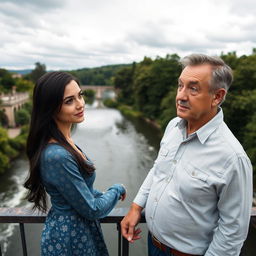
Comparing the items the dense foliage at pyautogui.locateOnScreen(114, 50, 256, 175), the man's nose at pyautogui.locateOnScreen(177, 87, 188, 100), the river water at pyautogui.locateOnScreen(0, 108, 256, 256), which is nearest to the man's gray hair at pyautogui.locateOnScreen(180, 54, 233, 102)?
the man's nose at pyautogui.locateOnScreen(177, 87, 188, 100)

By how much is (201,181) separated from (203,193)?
0.20 ft


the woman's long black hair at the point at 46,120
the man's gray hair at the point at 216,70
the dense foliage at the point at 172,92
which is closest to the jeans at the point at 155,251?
the woman's long black hair at the point at 46,120

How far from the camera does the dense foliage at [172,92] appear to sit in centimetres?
1302

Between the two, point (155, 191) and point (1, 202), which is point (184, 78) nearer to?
point (155, 191)

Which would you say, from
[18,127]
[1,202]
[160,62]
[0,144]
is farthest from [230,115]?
[18,127]

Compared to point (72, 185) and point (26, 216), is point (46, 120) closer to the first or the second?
point (72, 185)

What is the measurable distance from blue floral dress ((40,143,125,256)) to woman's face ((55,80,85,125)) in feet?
0.55

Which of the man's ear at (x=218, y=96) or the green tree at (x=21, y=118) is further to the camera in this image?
the green tree at (x=21, y=118)

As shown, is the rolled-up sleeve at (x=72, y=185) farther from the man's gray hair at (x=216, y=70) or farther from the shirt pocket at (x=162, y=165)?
the man's gray hair at (x=216, y=70)

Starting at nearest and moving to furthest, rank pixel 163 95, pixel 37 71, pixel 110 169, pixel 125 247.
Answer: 1. pixel 125 247
2. pixel 110 169
3. pixel 163 95
4. pixel 37 71

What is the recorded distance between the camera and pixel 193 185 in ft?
4.31

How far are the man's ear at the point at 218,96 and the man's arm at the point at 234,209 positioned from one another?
31 centimetres

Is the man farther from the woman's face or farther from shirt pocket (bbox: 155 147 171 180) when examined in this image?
the woman's face

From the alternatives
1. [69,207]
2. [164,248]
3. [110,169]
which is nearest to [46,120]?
[69,207]
